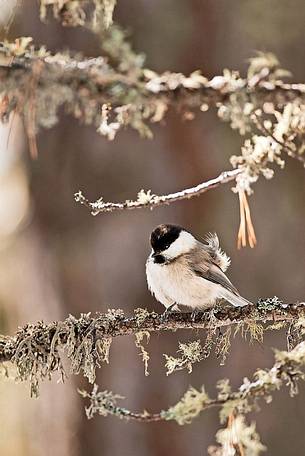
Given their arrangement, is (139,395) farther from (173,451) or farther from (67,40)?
(67,40)

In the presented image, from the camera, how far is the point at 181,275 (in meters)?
3.40

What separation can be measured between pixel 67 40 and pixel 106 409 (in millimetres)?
3869

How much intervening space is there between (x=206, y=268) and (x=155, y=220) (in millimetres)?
2106

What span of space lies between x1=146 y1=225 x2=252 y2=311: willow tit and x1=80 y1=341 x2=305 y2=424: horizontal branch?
3.89 feet

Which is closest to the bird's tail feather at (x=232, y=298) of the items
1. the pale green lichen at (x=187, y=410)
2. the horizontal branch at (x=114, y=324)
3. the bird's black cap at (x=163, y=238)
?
the bird's black cap at (x=163, y=238)

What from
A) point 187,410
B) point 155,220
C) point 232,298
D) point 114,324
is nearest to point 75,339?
point 114,324

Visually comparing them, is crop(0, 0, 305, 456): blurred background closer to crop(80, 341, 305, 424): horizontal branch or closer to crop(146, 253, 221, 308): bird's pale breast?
crop(146, 253, 221, 308): bird's pale breast

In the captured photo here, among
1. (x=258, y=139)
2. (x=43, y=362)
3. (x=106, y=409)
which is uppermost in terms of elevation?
(x=258, y=139)

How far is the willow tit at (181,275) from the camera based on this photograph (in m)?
3.33

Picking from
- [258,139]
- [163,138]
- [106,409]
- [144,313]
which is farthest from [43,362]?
[163,138]

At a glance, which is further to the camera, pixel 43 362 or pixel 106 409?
pixel 43 362

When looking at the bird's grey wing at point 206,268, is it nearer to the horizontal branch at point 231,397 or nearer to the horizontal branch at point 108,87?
the horizontal branch at point 231,397

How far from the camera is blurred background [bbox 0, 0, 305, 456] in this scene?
542 centimetres

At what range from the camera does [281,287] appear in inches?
220
